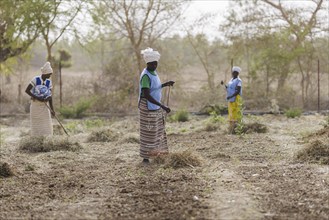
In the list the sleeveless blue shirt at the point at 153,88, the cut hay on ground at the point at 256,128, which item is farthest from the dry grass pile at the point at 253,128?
the sleeveless blue shirt at the point at 153,88

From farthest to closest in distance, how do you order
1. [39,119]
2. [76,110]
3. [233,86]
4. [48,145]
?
[76,110] → [233,86] → [39,119] → [48,145]

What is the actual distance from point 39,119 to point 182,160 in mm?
4235

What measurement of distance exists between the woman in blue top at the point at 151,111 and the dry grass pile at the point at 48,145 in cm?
227

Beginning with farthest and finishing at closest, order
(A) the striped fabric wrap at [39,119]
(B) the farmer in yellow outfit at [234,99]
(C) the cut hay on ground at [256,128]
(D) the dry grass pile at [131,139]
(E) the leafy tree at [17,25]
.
→ (E) the leafy tree at [17,25] → (C) the cut hay on ground at [256,128] → (B) the farmer in yellow outfit at [234,99] → (D) the dry grass pile at [131,139] → (A) the striped fabric wrap at [39,119]

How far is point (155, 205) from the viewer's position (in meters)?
6.11

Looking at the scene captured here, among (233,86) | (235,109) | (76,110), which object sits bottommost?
(76,110)

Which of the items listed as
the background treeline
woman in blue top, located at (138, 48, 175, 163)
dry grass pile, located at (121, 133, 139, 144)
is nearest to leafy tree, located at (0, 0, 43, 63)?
the background treeline

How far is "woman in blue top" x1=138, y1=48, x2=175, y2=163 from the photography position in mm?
8891

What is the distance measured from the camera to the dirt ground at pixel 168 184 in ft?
19.2

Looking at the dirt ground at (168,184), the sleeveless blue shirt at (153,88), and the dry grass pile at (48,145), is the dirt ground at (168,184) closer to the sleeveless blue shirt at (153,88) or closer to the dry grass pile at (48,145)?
the dry grass pile at (48,145)

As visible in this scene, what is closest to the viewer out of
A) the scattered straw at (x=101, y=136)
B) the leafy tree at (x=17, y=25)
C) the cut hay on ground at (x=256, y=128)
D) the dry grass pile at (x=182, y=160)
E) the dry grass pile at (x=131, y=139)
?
the dry grass pile at (x=182, y=160)

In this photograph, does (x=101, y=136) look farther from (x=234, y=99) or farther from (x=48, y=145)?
(x=234, y=99)

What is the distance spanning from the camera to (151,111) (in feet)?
29.7

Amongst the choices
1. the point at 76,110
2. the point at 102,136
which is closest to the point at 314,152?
the point at 102,136
